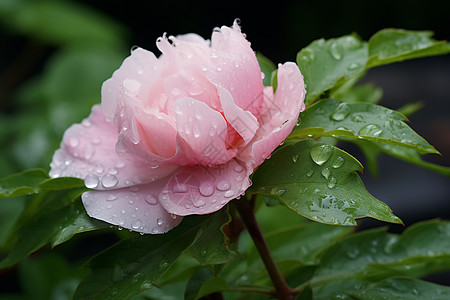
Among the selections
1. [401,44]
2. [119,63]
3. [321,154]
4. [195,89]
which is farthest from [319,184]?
[119,63]

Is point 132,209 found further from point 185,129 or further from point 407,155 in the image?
point 407,155

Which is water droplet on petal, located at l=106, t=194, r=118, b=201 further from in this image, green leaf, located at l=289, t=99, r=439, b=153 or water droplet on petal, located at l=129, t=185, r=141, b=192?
green leaf, located at l=289, t=99, r=439, b=153

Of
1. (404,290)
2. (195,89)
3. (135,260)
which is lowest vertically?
(404,290)

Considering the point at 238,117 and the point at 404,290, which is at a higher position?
the point at 238,117

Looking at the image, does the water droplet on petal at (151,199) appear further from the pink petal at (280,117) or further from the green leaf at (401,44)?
the green leaf at (401,44)

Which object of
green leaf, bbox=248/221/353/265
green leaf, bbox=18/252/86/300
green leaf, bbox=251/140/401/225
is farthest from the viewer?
green leaf, bbox=18/252/86/300

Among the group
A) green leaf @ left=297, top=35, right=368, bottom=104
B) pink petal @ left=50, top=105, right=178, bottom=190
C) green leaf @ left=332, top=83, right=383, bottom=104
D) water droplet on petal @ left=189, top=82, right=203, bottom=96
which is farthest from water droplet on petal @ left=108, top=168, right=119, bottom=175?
green leaf @ left=332, top=83, right=383, bottom=104

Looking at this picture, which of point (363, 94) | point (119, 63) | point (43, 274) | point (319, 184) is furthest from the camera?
point (119, 63)
